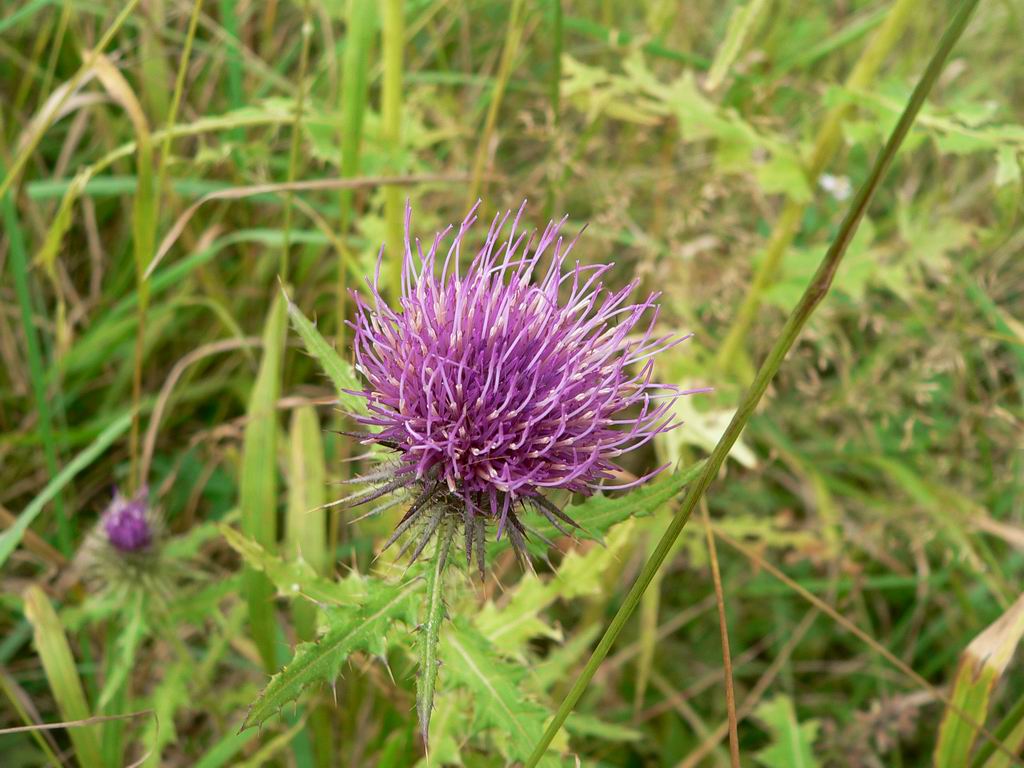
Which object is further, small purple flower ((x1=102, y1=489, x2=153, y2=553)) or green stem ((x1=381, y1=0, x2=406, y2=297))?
green stem ((x1=381, y1=0, x2=406, y2=297))

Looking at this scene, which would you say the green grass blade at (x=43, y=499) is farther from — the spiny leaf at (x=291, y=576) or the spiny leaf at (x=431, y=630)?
the spiny leaf at (x=431, y=630)

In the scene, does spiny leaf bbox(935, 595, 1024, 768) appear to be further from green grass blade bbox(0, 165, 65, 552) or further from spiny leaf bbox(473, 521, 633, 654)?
green grass blade bbox(0, 165, 65, 552)

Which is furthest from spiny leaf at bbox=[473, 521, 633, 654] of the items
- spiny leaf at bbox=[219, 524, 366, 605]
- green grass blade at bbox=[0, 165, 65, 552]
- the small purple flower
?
green grass blade at bbox=[0, 165, 65, 552]

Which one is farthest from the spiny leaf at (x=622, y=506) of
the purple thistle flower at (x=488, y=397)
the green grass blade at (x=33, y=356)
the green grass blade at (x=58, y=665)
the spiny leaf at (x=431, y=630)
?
the green grass blade at (x=33, y=356)

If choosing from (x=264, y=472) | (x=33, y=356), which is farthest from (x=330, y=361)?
(x=33, y=356)

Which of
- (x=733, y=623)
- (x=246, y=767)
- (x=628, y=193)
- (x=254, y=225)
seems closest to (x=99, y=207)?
(x=254, y=225)

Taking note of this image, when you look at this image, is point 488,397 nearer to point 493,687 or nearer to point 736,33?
point 493,687

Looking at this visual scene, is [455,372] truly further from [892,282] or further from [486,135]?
[892,282]
